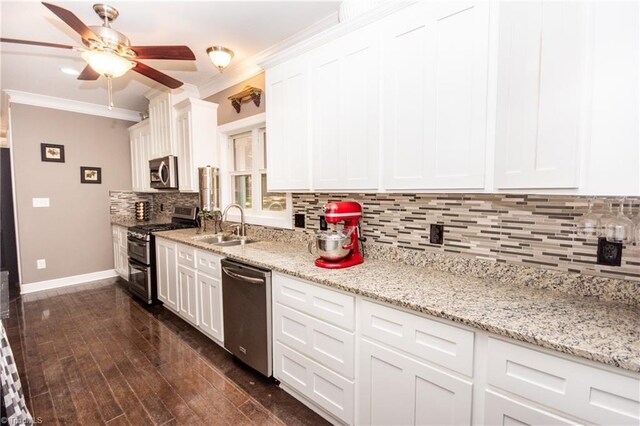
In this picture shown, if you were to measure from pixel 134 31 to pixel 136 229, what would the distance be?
7.16 feet

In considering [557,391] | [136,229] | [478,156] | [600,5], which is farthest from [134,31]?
[557,391]

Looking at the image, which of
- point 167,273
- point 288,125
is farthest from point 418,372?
point 167,273

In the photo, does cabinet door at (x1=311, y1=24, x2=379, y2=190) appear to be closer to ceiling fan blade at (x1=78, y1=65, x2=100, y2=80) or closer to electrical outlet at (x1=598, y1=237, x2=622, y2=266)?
electrical outlet at (x1=598, y1=237, x2=622, y2=266)

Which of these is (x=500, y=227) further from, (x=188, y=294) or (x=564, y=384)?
(x=188, y=294)

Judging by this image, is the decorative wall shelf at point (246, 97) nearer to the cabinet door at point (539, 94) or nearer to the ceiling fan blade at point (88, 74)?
the ceiling fan blade at point (88, 74)

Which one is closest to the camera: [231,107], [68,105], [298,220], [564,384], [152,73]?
[564,384]

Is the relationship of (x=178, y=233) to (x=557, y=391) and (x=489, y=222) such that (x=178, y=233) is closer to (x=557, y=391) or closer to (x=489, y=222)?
(x=489, y=222)

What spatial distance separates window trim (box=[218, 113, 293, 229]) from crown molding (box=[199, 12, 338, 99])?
45cm

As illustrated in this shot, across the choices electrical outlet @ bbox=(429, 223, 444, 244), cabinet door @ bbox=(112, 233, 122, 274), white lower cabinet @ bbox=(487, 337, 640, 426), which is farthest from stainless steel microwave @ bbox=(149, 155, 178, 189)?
white lower cabinet @ bbox=(487, 337, 640, 426)

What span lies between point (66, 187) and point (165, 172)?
5.86 ft

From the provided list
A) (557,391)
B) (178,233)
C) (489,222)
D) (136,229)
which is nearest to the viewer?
(557,391)

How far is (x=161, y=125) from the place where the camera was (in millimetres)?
3885

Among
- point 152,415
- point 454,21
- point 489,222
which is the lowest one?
point 152,415

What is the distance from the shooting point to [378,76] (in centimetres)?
169
